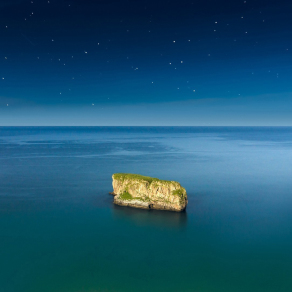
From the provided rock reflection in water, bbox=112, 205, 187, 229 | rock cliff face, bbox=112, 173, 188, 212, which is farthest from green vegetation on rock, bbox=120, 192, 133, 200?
rock reflection in water, bbox=112, 205, 187, 229

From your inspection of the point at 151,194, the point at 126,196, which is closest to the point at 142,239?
the point at 151,194

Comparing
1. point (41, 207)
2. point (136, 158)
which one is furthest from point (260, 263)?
point (136, 158)

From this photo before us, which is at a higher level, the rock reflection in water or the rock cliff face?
the rock cliff face

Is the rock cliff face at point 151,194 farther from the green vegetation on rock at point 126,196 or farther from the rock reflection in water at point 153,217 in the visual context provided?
the rock reflection in water at point 153,217

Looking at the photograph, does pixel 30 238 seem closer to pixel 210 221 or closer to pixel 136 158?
pixel 210 221

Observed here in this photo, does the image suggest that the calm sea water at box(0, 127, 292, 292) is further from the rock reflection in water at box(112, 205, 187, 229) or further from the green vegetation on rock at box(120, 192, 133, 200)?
the green vegetation on rock at box(120, 192, 133, 200)

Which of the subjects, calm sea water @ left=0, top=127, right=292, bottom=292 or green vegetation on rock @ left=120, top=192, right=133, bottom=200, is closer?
calm sea water @ left=0, top=127, right=292, bottom=292

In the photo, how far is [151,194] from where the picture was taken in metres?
43.6

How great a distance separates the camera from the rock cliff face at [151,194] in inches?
1666

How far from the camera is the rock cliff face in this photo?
4231 centimetres

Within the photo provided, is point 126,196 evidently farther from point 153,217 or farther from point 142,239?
point 142,239

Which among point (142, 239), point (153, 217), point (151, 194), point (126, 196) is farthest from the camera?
point (126, 196)

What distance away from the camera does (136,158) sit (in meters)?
98.6

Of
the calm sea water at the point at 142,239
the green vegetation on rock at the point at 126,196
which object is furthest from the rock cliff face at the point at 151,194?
the calm sea water at the point at 142,239
